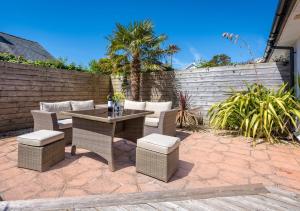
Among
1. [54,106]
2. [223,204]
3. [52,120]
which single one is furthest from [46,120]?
[223,204]

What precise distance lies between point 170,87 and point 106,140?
398 centimetres

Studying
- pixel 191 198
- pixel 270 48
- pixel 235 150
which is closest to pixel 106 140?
pixel 191 198

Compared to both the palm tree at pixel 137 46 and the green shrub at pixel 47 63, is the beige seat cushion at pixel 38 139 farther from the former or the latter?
the palm tree at pixel 137 46

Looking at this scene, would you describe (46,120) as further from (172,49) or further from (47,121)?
(172,49)

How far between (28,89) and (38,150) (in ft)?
9.74

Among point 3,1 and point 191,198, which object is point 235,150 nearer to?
point 191,198

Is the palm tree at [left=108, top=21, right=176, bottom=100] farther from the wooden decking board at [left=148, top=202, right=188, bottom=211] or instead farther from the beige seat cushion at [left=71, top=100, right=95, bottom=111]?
the wooden decking board at [left=148, top=202, right=188, bottom=211]

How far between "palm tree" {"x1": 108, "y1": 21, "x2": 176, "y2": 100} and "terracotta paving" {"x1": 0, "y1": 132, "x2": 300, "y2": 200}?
3030mm

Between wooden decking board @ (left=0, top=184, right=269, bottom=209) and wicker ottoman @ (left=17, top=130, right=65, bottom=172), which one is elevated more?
wicker ottoman @ (left=17, top=130, right=65, bottom=172)

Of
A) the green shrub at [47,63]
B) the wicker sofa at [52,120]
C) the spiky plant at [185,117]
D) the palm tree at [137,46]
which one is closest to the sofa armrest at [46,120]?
the wicker sofa at [52,120]

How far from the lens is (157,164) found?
2.19 m

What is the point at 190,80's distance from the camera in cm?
574

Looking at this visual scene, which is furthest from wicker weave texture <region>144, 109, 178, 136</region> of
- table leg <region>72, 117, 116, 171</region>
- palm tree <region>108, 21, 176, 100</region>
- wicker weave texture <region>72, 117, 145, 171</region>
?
palm tree <region>108, 21, 176, 100</region>

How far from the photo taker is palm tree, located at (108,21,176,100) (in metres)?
5.48
